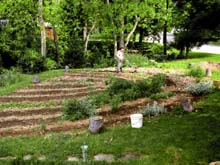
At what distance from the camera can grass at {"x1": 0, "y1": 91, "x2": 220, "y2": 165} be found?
11.3 m

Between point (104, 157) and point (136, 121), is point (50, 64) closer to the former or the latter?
point (136, 121)

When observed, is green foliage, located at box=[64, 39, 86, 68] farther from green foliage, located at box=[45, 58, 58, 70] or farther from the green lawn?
the green lawn

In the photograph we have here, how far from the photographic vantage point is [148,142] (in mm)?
12312

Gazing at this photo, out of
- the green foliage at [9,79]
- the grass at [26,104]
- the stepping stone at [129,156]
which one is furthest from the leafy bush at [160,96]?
the green foliage at [9,79]

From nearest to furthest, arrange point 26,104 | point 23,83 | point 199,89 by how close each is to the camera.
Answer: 1. point 199,89
2. point 26,104
3. point 23,83

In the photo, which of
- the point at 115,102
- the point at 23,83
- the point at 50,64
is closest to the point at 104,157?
the point at 115,102

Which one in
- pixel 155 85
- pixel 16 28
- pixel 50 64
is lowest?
pixel 50 64

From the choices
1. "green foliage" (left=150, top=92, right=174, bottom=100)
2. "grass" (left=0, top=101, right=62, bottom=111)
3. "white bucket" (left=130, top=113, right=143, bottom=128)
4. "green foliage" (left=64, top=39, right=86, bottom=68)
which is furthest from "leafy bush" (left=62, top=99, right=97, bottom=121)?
"green foliage" (left=64, top=39, right=86, bottom=68)

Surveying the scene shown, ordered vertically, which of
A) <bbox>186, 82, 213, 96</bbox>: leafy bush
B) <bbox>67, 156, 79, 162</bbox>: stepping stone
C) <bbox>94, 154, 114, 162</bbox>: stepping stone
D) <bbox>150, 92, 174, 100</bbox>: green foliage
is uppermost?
<bbox>186, 82, 213, 96</bbox>: leafy bush

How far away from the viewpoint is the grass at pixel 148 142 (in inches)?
445

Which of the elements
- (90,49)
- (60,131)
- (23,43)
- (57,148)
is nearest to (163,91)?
(60,131)

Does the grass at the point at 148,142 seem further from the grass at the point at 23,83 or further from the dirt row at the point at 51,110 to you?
the grass at the point at 23,83

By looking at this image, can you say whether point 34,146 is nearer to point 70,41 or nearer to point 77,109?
point 77,109

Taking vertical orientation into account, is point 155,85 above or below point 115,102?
above
